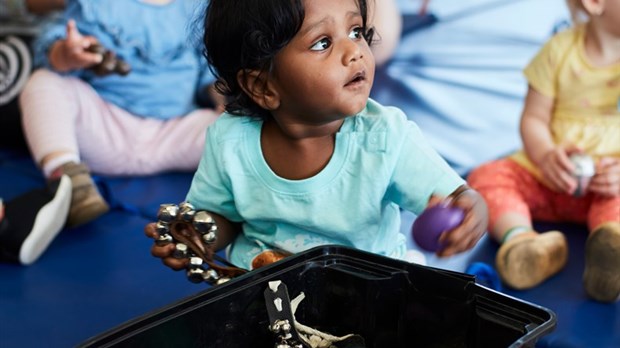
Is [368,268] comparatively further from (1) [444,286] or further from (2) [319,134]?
(2) [319,134]

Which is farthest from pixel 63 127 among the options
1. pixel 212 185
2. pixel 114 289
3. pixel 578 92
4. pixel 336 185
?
pixel 578 92

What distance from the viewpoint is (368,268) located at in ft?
2.54

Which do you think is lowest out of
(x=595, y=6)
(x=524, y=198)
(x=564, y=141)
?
(x=524, y=198)

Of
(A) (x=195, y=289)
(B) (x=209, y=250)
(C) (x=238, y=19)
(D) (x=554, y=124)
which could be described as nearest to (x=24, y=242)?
(A) (x=195, y=289)

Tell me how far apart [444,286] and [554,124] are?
73cm

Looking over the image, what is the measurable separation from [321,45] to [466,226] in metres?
0.24

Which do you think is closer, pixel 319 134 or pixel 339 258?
pixel 339 258

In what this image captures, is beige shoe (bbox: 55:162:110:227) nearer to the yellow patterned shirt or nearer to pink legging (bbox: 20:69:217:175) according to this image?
pink legging (bbox: 20:69:217:175)

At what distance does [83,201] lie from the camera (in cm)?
137

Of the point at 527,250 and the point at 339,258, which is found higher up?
the point at 339,258

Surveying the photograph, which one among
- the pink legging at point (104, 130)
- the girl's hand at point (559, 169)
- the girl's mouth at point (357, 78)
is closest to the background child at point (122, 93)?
the pink legging at point (104, 130)

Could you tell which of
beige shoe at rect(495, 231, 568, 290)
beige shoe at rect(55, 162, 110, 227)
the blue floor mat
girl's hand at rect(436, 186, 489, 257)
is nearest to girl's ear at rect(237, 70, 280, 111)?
girl's hand at rect(436, 186, 489, 257)

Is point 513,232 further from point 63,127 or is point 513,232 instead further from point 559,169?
point 63,127

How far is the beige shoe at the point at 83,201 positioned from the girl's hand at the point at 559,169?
757 millimetres
